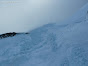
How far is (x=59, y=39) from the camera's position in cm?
254

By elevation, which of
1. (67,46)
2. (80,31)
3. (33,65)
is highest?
(80,31)

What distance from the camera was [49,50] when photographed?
2385 mm

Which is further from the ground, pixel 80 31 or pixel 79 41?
pixel 80 31

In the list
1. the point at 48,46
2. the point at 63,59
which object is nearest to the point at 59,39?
the point at 48,46

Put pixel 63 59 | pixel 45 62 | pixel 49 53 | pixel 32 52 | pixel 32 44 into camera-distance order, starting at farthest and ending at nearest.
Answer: pixel 32 44
pixel 32 52
pixel 49 53
pixel 45 62
pixel 63 59

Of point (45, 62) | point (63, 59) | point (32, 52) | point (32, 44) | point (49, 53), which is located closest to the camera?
point (63, 59)

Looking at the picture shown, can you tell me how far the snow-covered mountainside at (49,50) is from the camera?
6.24 ft

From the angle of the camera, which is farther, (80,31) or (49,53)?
(80,31)

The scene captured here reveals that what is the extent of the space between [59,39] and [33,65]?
921 mm

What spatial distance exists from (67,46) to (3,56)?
153cm

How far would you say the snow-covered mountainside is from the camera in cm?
190

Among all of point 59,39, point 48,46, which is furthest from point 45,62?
point 59,39

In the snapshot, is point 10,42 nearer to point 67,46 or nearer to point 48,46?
point 48,46

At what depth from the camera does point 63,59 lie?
1934mm
